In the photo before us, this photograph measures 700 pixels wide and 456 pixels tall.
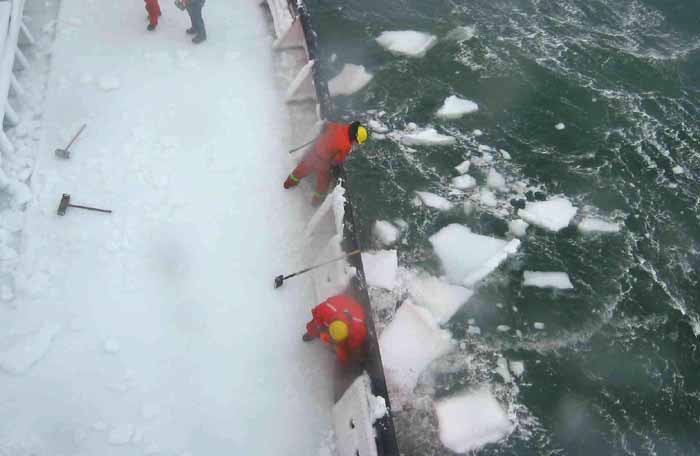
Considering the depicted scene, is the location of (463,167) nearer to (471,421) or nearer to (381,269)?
(381,269)

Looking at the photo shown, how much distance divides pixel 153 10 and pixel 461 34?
19.1 feet

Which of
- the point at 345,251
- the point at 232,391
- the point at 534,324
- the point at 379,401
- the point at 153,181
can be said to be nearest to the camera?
the point at 379,401

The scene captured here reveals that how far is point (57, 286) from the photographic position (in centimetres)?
483

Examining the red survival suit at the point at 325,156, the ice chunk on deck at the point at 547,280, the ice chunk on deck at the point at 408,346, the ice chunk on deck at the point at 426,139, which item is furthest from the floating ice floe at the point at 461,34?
the ice chunk on deck at the point at 408,346

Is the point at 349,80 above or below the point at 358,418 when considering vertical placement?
above

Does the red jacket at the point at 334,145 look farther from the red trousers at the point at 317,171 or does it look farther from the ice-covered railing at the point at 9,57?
the ice-covered railing at the point at 9,57

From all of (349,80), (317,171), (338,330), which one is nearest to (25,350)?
(338,330)

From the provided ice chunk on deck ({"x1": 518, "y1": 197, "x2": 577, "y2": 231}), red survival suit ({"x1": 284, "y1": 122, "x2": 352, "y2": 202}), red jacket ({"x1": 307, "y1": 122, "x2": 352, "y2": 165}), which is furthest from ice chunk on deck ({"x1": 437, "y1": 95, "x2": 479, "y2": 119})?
red jacket ({"x1": 307, "y1": 122, "x2": 352, "y2": 165})

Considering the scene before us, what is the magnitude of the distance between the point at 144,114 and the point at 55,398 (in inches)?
140

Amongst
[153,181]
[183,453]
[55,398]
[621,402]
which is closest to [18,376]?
[55,398]

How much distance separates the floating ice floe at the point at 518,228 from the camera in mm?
7062

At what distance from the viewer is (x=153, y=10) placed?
7.11 meters

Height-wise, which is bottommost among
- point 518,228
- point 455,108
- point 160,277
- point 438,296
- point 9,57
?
point 438,296

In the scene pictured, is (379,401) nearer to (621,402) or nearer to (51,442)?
(51,442)
